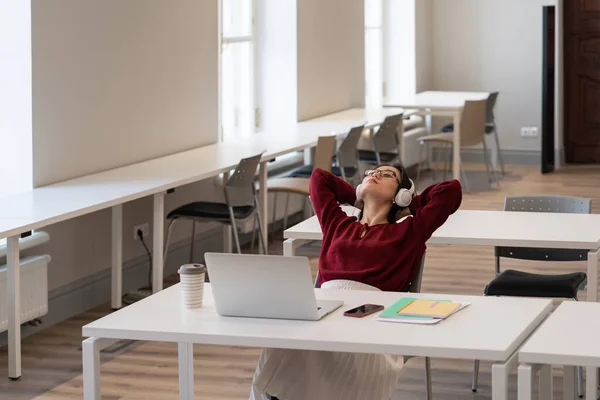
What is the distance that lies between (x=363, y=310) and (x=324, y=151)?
14.2 ft

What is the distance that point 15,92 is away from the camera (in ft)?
17.6

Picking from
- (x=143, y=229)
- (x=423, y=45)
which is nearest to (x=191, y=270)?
(x=143, y=229)

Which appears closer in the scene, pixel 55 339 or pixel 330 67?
pixel 55 339

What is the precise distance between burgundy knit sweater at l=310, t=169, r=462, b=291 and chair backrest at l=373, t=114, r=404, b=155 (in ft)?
16.5

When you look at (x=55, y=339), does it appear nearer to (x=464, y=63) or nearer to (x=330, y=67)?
(x=330, y=67)

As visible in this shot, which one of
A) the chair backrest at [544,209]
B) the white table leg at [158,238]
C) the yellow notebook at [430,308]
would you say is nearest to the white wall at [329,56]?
the white table leg at [158,238]

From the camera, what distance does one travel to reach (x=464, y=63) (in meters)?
12.0

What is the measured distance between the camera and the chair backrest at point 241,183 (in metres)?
6.17

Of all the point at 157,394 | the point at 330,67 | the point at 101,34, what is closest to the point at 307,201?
the point at 330,67

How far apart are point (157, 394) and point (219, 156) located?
8.28 feet

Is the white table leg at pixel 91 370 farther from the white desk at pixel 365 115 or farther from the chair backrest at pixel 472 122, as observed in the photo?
the chair backrest at pixel 472 122

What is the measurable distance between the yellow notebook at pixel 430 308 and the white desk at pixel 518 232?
110 cm

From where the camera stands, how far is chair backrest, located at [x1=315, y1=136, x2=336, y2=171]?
287 inches

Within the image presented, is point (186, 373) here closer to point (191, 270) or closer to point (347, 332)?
point (191, 270)
